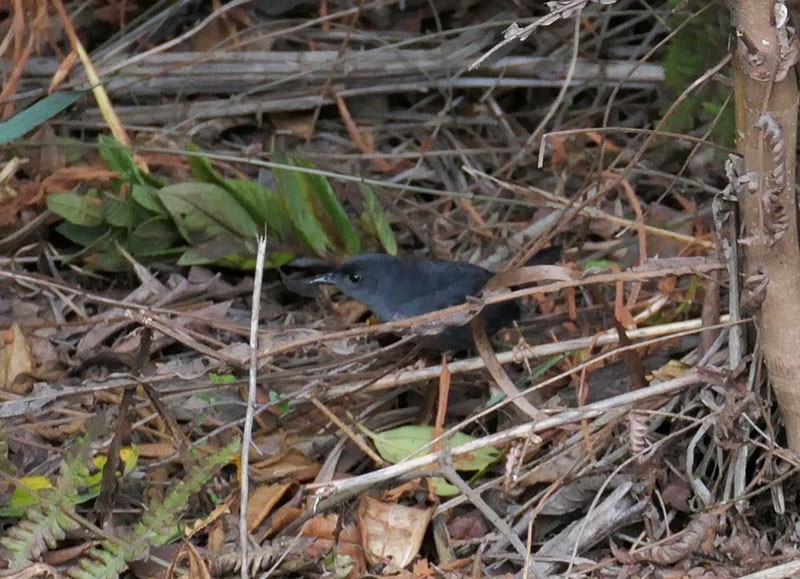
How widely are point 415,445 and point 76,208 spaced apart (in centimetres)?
145

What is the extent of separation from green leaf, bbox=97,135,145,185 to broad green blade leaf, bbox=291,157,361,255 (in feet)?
1.64

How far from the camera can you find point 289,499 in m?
2.56

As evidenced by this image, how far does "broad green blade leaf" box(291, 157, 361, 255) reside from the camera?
329cm

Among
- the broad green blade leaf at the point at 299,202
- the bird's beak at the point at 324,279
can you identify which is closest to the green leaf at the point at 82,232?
the broad green blade leaf at the point at 299,202

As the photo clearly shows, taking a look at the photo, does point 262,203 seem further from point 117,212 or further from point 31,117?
point 31,117

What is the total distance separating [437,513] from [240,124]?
196cm

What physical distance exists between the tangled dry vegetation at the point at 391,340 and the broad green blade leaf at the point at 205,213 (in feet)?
0.42

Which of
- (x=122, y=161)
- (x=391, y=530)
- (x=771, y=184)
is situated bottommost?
(x=391, y=530)

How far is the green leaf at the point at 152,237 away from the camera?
3316mm

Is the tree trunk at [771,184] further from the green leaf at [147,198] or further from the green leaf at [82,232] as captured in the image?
the green leaf at [82,232]

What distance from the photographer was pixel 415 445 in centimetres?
260

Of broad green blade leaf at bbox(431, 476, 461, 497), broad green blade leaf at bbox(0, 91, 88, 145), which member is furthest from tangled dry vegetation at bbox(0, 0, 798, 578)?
broad green blade leaf at bbox(0, 91, 88, 145)

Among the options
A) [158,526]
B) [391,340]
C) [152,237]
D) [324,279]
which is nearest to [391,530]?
[158,526]

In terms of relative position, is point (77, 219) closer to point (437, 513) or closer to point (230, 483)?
point (230, 483)
